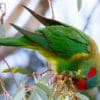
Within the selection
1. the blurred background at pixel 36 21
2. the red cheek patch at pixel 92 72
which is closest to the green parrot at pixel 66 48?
the red cheek patch at pixel 92 72

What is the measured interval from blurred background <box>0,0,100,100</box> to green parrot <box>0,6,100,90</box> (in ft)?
0.77

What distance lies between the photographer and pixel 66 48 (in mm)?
971

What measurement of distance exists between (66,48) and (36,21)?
1.20ft

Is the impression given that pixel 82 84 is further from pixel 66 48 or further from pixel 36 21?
pixel 36 21

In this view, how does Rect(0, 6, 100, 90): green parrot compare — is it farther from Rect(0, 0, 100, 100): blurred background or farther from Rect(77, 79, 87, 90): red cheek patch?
Rect(0, 0, 100, 100): blurred background

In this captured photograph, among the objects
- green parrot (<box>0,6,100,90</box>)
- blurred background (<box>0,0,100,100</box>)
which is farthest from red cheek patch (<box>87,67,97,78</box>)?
blurred background (<box>0,0,100,100</box>)

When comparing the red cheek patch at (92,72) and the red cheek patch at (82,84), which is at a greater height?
the red cheek patch at (92,72)

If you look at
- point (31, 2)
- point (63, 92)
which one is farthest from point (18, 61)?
point (63, 92)

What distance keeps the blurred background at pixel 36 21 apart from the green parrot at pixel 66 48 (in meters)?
0.24

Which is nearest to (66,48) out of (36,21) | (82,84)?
(82,84)

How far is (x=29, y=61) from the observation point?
1.27 meters

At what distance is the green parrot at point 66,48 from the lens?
3.05 feet

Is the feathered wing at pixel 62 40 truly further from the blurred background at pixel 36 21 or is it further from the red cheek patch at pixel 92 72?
the blurred background at pixel 36 21

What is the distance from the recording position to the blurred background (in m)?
1.25
